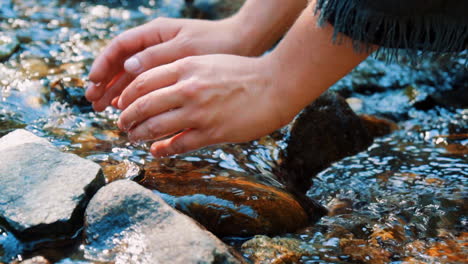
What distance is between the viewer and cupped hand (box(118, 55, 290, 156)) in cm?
182

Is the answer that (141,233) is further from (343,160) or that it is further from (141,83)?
(343,160)

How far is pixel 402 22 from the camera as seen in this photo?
1576 mm

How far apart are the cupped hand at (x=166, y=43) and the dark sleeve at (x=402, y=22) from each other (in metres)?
0.89

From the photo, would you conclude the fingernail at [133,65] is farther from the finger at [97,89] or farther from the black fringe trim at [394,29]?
the black fringe trim at [394,29]

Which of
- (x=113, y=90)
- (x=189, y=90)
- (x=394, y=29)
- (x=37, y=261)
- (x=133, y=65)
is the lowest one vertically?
(x=37, y=261)

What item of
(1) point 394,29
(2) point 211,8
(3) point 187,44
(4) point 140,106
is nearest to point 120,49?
(3) point 187,44

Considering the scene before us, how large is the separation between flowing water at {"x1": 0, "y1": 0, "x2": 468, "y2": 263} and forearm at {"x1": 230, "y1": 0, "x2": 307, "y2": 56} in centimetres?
61

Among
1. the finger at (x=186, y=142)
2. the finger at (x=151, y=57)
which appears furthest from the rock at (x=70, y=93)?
the finger at (x=186, y=142)

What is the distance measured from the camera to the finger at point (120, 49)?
2494 millimetres

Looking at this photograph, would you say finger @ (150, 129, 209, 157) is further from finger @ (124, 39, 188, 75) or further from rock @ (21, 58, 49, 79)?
rock @ (21, 58, 49, 79)

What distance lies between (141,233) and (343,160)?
1.63 metres

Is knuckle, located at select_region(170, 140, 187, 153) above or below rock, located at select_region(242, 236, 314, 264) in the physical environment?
above

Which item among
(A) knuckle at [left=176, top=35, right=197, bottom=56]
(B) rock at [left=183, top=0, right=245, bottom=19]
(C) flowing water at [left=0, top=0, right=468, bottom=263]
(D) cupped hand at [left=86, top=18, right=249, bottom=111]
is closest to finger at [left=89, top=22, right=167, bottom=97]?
(D) cupped hand at [left=86, top=18, right=249, bottom=111]

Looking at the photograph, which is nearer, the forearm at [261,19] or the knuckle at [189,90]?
the knuckle at [189,90]
